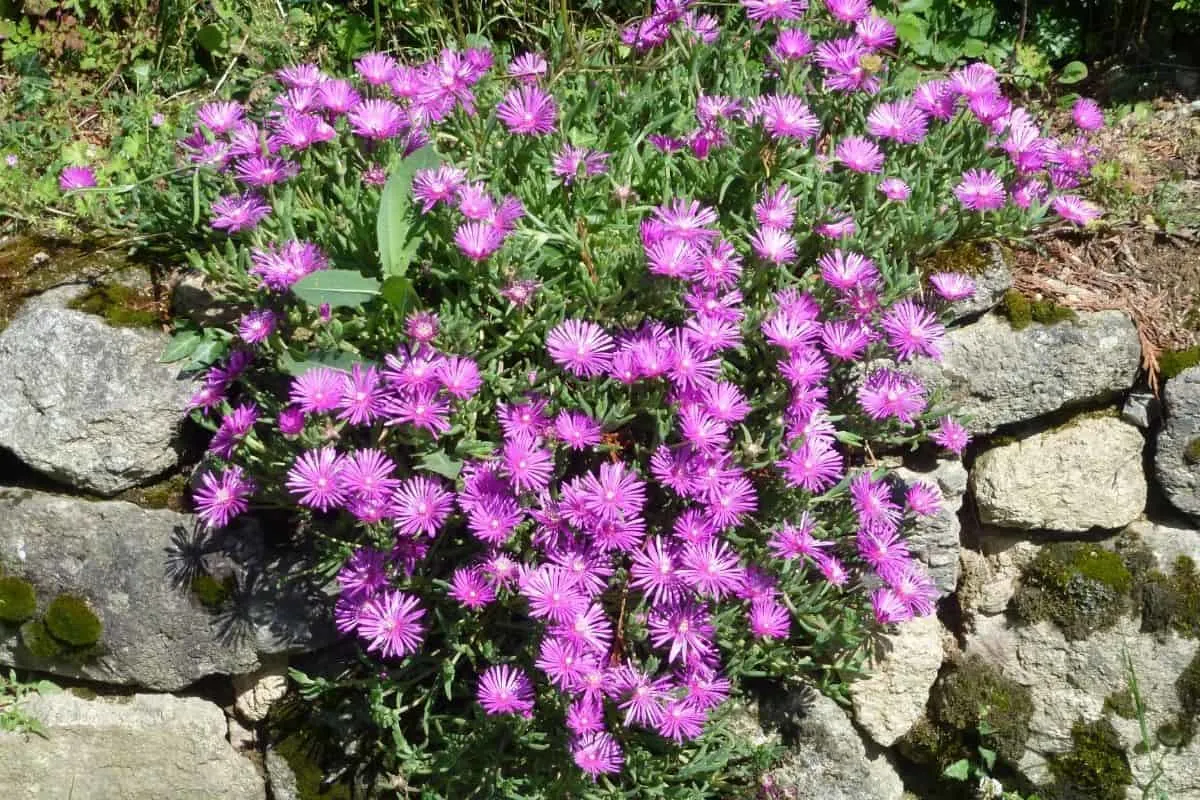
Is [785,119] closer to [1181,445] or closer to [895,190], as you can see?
[895,190]

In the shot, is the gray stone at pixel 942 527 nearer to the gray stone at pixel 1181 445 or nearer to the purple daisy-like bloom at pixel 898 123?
the gray stone at pixel 1181 445

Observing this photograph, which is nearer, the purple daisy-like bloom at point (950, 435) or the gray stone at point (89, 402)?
the purple daisy-like bloom at point (950, 435)

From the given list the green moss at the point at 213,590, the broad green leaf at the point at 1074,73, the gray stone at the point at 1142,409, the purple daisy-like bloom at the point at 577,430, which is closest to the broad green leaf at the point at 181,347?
the green moss at the point at 213,590

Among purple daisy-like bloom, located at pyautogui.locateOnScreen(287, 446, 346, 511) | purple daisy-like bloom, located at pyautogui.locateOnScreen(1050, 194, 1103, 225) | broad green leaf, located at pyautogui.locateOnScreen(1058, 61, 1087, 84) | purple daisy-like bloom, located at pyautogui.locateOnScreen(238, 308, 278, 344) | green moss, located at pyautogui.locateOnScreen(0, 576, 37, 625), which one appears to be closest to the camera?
purple daisy-like bloom, located at pyautogui.locateOnScreen(287, 446, 346, 511)

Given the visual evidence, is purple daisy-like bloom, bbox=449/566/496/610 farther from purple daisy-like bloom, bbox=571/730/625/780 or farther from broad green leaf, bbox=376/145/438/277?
broad green leaf, bbox=376/145/438/277

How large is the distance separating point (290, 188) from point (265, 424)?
2.02ft

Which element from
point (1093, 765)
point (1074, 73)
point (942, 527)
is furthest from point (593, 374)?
point (1074, 73)

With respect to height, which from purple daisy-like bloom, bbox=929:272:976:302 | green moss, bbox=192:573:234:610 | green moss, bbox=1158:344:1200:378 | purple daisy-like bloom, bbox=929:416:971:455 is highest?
purple daisy-like bloom, bbox=929:272:976:302

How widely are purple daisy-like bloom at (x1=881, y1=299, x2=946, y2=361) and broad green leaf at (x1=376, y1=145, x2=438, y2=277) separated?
1141 millimetres

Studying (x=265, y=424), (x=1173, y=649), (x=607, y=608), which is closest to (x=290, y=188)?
(x=265, y=424)

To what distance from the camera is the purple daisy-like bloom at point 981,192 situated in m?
2.70

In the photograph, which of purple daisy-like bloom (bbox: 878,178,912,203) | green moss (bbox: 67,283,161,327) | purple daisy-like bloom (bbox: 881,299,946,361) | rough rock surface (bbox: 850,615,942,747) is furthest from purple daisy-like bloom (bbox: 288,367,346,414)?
rough rock surface (bbox: 850,615,942,747)

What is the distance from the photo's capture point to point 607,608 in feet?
8.43

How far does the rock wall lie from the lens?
294cm
